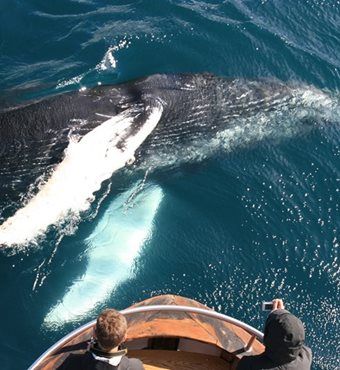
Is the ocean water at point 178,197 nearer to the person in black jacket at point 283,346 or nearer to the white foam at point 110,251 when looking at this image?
the white foam at point 110,251

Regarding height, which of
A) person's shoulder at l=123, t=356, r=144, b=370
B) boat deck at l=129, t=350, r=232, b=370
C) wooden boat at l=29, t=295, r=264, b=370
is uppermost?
person's shoulder at l=123, t=356, r=144, b=370

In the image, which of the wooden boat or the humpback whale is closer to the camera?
the wooden boat

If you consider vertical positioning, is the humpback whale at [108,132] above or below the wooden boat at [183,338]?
above

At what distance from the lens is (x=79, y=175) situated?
12891mm

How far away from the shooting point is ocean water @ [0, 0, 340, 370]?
11.7 metres

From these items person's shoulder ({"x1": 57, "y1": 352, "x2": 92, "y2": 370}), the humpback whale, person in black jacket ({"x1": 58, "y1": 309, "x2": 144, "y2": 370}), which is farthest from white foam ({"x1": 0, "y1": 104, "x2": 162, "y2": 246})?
person in black jacket ({"x1": 58, "y1": 309, "x2": 144, "y2": 370})

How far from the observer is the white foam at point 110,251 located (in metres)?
11.4

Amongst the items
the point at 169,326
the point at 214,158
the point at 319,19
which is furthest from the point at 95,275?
the point at 319,19

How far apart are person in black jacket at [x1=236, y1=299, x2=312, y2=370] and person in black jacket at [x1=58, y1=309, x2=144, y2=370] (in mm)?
1592

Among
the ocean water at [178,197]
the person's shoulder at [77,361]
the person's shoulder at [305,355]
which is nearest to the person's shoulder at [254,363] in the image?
the person's shoulder at [305,355]

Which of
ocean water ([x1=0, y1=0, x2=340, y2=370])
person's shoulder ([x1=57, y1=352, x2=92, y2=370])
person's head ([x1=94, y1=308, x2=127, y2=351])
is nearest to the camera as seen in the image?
→ person's head ([x1=94, y1=308, x2=127, y2=351])

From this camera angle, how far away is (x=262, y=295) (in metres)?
12.0

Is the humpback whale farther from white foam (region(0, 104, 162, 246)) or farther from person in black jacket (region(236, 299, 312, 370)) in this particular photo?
person in black jacket (region(236, 299, 312, 370))

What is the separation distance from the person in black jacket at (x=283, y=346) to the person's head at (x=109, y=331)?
1842 mm
